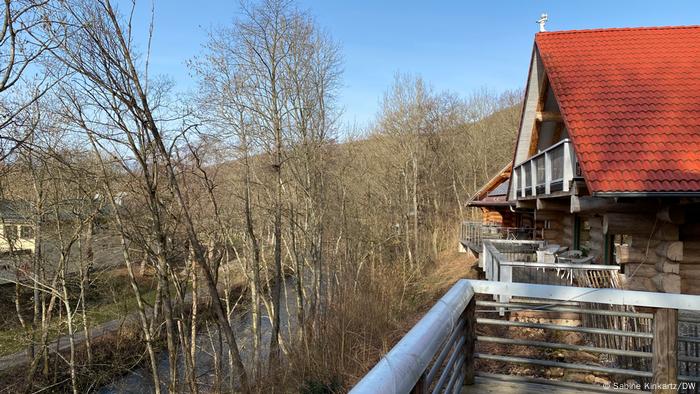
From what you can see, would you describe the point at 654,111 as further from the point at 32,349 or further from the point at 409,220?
the point at 409,220

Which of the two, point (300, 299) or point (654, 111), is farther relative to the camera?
point (300, 299)

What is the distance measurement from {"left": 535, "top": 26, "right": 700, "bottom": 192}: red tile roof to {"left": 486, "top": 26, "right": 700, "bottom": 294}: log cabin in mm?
16

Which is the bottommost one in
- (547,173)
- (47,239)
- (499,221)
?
(499,221)

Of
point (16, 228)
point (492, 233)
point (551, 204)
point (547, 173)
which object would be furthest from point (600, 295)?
point (492, 233)

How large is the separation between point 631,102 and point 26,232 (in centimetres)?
1770

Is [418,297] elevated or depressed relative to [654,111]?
depressed

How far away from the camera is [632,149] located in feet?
24.9

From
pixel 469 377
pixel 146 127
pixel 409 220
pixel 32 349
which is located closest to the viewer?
pixel 469 377

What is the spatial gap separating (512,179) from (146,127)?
12484mm

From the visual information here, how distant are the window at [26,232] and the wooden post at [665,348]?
17.0 meters

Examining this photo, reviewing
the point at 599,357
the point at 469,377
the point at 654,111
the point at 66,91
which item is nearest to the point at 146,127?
the point at 66,91

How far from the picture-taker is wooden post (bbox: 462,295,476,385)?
3.35 m

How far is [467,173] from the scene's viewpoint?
121 ft

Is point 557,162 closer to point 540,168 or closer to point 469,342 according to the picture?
point 540,168
